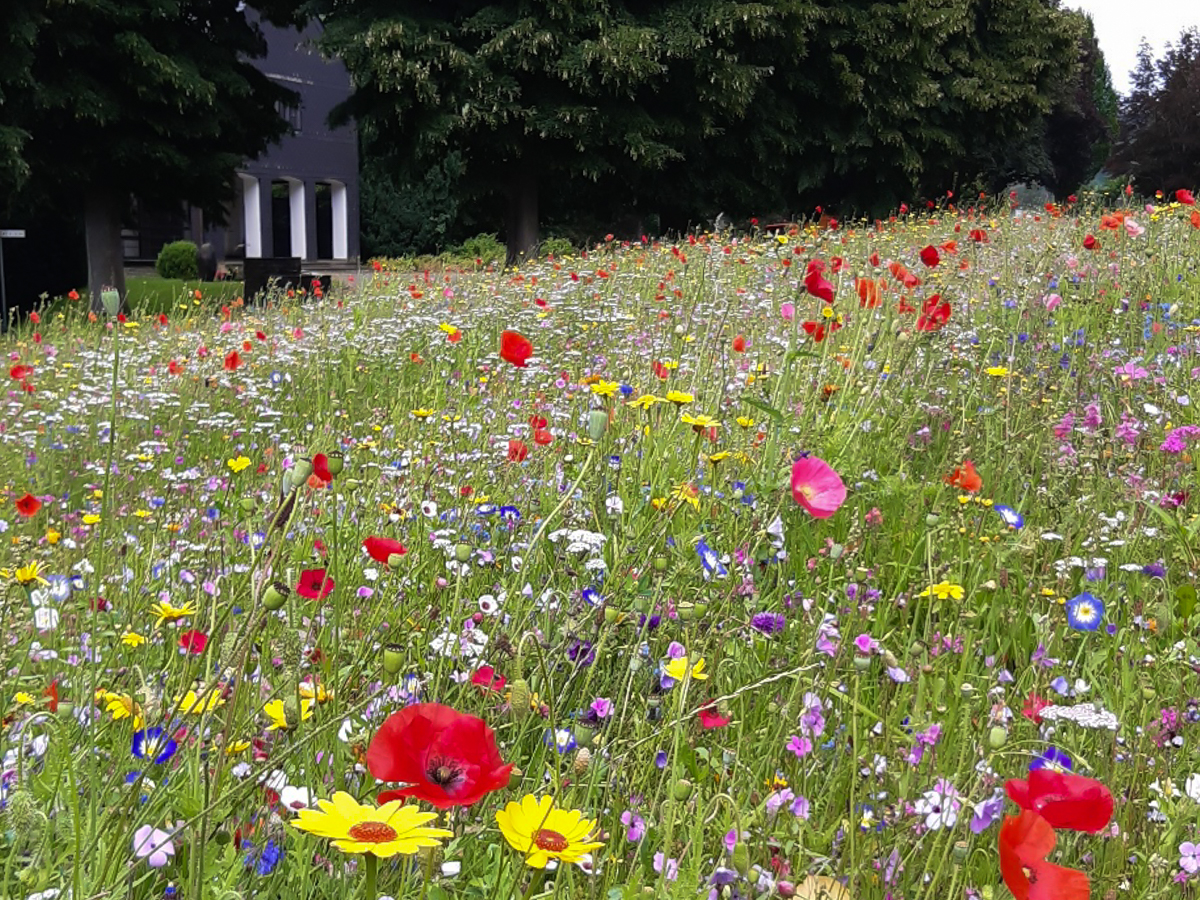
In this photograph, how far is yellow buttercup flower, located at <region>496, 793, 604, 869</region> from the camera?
84 cm

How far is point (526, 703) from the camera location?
40.3 inches

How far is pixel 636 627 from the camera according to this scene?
6.08 ft

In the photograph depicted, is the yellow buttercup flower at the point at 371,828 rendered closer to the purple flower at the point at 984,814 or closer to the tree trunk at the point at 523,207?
the purple flower at the point at 984,814

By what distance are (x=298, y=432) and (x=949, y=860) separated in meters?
3.49

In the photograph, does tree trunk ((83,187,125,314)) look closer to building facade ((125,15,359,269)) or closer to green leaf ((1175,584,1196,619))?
building facade ((125,15,359,269))

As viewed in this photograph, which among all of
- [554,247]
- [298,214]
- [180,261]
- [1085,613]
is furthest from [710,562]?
[298,214]

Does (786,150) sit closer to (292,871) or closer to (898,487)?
(898,487)

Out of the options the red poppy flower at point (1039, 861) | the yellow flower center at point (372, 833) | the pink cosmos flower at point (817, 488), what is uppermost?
the pink cosmos flower at point (817, 488)

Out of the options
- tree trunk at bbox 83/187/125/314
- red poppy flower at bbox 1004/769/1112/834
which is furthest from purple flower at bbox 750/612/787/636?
tree trunk at bbox 83/187/125/314

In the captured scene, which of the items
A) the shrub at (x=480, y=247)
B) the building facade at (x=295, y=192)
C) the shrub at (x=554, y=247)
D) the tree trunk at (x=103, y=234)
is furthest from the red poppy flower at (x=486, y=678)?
the building facade at (x=295, y=192)

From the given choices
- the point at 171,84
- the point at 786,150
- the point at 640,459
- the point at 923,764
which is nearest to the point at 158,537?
the point at 640,459

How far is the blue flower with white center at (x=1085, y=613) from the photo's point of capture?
73.1 inches

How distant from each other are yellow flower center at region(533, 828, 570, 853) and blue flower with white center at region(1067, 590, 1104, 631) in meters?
1.28

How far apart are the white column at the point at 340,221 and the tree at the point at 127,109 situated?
650 inches
